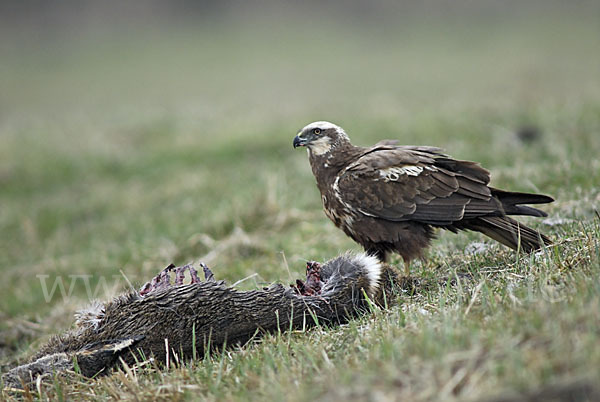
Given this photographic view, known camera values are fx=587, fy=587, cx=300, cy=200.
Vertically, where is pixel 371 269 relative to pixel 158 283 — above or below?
below

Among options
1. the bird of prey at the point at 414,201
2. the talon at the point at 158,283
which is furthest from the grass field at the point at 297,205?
the bird of prey at the point at 414,201

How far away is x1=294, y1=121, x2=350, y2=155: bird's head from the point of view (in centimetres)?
464

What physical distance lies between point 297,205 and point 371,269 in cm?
374

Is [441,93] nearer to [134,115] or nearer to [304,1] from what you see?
[134,115]

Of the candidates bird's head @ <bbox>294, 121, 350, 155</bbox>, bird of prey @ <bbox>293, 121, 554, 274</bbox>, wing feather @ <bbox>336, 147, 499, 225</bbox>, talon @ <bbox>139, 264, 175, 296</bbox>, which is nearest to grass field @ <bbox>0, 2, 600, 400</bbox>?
talon @ <bbox>139, 264, 175, 296</bbox>

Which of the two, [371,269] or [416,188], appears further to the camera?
[416,188]

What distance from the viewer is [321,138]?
4664mm

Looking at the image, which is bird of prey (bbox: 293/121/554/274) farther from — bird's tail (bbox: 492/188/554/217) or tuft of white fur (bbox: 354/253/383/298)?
tuft of white fur (bbox: 354/253/383/298)

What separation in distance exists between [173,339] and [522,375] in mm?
1829

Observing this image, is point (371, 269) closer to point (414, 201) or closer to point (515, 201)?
point (414, 201)

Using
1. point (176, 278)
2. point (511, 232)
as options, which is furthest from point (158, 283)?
A: point (511, 232)

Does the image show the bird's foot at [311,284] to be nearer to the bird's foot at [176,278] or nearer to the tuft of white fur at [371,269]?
the tuft of white fur at [371,269]

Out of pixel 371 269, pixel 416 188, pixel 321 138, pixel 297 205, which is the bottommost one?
pixel 297 205

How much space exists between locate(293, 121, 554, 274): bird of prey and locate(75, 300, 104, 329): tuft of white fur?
183 cm
